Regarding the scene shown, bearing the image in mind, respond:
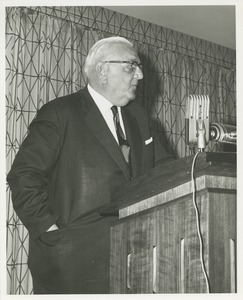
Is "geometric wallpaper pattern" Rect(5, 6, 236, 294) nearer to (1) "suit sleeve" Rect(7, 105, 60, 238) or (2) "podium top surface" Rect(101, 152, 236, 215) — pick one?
(1) "suit sleeve" Rect(7, 105, 60, 238)

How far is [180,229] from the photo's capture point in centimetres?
110

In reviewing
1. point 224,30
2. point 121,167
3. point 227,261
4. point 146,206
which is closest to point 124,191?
point 146,206

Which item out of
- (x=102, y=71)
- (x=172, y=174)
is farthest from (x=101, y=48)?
(x=172, y=174)

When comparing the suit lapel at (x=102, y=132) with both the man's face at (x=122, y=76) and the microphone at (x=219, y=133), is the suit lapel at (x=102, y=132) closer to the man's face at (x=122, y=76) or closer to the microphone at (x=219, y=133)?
the man's face at (x=122, y=76)

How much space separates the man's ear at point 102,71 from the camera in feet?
5.64

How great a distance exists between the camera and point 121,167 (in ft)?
4.91

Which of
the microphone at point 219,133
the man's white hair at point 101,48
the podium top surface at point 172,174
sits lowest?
the podium top surface at point 172,174

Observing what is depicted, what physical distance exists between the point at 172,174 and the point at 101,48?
→ 766 millimetres

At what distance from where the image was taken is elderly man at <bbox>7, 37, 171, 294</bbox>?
1.40 metres

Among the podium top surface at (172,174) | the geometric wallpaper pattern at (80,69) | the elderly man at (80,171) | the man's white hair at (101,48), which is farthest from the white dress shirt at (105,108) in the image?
the geometric wallpaper pattern at (80,69)

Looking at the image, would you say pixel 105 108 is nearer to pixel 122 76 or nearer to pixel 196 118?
pixel 122 76

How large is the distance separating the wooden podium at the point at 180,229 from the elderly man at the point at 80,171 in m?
0.19

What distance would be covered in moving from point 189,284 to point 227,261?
101 millimetres

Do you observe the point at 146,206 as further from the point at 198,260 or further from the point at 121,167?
the point at 121,167
